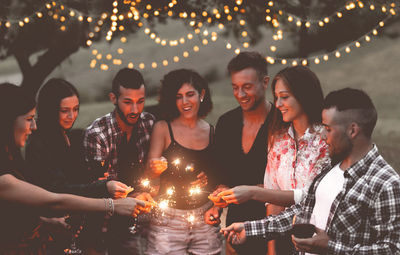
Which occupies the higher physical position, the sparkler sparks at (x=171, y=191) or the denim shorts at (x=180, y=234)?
the sparkler sparks at (x=171, y=191)

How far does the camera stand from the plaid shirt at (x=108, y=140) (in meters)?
3.91

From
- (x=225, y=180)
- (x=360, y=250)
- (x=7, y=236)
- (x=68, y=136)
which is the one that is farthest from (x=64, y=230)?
(x=360, y=250)

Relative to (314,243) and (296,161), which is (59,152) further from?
(314,243)

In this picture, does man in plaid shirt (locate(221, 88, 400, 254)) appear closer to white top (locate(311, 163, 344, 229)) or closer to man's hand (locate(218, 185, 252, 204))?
white top (locate(311, 163, 344, 229))

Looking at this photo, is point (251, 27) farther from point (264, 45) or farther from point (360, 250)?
point (360, 250)

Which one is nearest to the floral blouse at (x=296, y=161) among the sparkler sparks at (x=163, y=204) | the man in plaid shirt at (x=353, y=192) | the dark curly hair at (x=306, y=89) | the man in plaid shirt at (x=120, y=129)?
the dark curly hair at (x=306, y=89)

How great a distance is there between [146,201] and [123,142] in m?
0.85

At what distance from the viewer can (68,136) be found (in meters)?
3.79

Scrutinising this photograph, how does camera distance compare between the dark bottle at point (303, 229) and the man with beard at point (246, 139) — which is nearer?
the dark bottle at point (303, 229)

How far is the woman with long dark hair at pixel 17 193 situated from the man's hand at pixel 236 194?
3.69ft

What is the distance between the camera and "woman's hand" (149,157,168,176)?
3.43 m

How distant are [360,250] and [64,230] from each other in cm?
215

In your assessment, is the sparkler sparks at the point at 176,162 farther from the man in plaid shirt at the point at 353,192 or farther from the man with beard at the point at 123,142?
the man in plaid shirt at the point at 353,192

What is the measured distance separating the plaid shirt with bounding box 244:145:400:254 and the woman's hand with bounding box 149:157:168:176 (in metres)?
1.40
